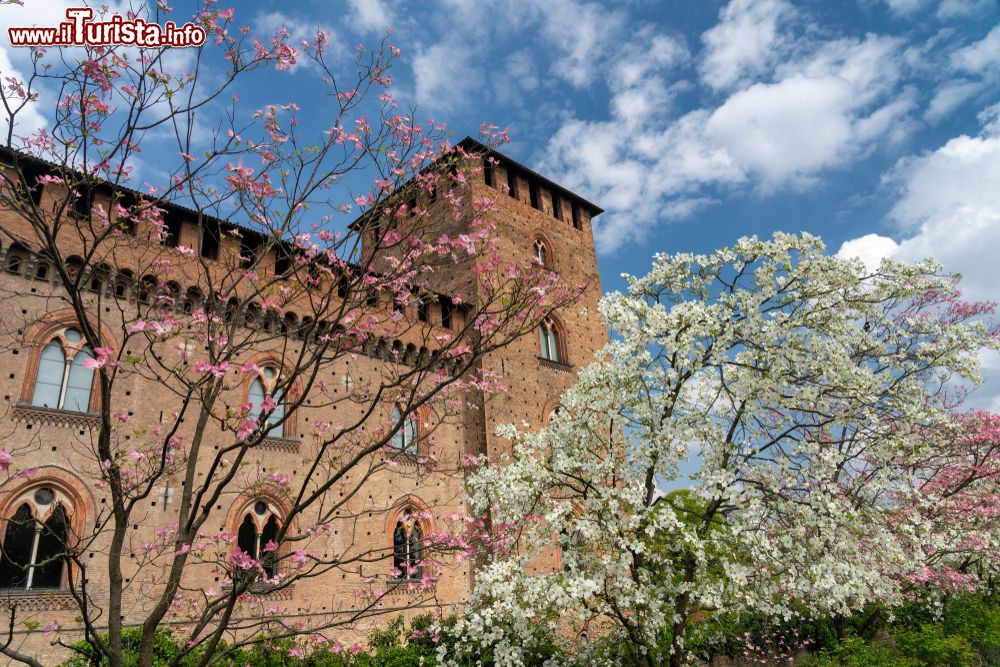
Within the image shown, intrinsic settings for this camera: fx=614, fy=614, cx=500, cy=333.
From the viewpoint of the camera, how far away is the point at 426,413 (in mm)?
15625

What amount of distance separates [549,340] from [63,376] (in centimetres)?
1259

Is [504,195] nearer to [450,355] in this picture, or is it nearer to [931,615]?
[450,355]

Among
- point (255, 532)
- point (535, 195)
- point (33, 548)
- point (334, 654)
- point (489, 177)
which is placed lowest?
Answer: point (334, 654)

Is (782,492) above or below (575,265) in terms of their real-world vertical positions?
below

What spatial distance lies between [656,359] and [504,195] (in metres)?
12.3

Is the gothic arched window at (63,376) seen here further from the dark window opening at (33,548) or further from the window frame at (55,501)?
the dark window opening at (33,548)

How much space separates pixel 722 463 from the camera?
7367 millimetres

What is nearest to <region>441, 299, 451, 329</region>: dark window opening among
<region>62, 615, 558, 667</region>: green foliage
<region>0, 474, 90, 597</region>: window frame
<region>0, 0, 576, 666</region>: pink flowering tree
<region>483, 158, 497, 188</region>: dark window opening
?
<region>0, 0, 576, 666</region>: pink flowering tree

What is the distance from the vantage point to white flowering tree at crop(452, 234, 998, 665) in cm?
711

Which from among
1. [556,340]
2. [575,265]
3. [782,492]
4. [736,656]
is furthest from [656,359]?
[575,265]

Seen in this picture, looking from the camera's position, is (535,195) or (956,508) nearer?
(956,508)

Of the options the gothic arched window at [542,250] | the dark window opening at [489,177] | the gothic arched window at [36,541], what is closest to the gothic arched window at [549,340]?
the gothic arched window at [542,250]

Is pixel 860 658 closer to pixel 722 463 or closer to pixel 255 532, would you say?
pixel 722 463

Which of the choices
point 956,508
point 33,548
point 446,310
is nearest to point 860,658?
point 956,508
